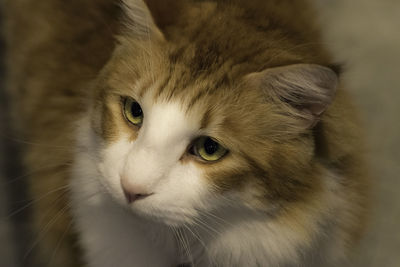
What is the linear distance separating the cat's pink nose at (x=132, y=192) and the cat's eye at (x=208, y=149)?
0.14 meters

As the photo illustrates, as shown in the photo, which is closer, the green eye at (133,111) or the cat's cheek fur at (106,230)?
the green eye at (133,111)

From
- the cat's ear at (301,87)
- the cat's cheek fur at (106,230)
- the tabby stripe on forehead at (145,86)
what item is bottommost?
the cat's cheek fur at (106,230)

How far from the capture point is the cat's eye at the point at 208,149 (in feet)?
3.14

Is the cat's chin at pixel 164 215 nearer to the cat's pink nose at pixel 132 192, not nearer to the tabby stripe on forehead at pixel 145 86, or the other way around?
the cat's pink nose at pixel 132 192

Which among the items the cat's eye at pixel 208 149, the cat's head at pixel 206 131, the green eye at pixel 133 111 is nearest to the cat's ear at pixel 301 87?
the cat's head at pixel 206 131

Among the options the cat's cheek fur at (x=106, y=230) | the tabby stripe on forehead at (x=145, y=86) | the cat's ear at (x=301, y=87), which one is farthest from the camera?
the cat's cheek fur at (x=106, y=230)

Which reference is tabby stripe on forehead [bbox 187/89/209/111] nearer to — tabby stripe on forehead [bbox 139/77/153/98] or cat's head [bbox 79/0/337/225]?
cat's head [bbox 79/0/337/225]

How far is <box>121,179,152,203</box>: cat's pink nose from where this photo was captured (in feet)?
2.96

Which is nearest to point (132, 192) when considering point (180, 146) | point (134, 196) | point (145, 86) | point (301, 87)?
point (134, 196)

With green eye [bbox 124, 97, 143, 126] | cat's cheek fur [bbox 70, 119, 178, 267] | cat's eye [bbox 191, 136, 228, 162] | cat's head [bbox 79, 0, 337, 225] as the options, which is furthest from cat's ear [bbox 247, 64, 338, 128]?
cat's cheek fur [bbox 70, 119, 178, 267]

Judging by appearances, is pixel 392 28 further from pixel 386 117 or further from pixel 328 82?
pixel 328 82

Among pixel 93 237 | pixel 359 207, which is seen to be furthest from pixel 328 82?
pixel 93 237

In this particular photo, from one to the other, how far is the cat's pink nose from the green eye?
16 cm

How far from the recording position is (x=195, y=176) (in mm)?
942
